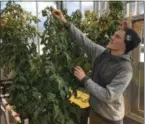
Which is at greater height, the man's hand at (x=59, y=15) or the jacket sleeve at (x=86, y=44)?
the man's hand at (x=59, y=15)

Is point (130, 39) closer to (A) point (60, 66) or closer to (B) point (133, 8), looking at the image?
(A) point (60, 66)

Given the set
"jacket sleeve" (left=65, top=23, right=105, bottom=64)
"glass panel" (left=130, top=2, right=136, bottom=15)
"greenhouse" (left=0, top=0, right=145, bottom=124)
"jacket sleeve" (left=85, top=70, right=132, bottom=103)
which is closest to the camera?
"jacket sleeve" (left=85, top=70, right=132, bottom=103)

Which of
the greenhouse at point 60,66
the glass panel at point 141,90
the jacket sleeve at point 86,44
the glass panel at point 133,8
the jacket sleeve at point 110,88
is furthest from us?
the glass panel at point 133,8

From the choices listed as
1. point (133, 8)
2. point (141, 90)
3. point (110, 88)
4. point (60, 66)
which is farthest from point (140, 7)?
point (110, 88)

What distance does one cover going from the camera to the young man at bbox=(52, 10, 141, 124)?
5.92 ft

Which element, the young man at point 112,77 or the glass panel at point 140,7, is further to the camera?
the glass panel at point 140,7

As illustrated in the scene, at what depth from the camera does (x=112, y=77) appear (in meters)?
1.88

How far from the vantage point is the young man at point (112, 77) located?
180 centimetres

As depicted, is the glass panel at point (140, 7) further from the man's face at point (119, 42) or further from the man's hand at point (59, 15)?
the man's face at point (119, 42)

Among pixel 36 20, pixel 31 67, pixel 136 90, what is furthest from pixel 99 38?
pixel 136 90

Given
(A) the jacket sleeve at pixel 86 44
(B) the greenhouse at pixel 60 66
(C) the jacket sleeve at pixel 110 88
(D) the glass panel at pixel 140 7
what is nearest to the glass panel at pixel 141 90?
(D) the glass panel at pixel 140 7

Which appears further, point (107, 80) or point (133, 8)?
point (133, 8)

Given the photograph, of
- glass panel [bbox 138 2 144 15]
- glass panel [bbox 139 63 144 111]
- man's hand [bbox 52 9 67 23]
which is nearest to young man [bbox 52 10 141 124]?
man's hand [bbox 52 9 67 23]

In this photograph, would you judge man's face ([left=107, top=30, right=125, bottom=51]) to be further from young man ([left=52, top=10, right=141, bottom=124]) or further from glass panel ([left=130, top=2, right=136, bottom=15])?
glass panel ([left=130, top=2, right=136, bottom=15])
